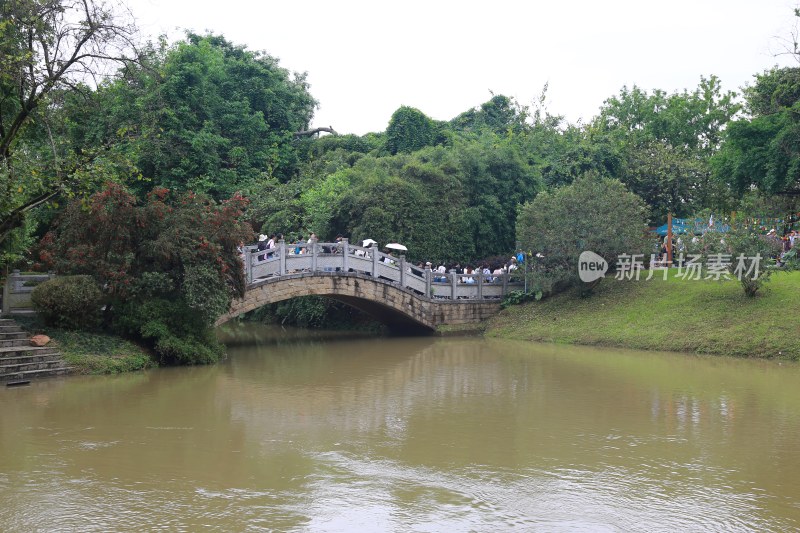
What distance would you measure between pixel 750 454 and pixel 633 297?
533 inches

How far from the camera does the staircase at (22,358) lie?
12.8m

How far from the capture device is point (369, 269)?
21094mm

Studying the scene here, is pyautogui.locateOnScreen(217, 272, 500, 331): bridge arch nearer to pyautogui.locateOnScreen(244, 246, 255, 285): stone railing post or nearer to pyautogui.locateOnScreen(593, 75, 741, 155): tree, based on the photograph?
pyautogui.locateOnScreen(244, 246, 255, 285): stone railing post

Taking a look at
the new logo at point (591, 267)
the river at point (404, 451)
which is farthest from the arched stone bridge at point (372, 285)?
the river at point (404, 451)

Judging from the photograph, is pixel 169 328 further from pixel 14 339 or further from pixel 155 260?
pixel 14 339

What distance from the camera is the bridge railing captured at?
61.7 ft

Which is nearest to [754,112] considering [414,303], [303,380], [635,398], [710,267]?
[710,267]

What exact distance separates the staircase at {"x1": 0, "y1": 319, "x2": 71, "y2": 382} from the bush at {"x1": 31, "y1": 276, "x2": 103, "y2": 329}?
2.01 feet

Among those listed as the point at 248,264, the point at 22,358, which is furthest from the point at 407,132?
the point at 22,358

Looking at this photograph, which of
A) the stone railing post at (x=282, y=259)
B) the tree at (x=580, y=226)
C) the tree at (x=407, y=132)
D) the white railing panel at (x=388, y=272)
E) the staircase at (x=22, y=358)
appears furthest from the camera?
the tree at (x=407, y=132)

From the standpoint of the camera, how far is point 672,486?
732 cm

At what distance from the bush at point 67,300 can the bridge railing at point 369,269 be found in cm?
421

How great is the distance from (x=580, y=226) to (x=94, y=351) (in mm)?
13423

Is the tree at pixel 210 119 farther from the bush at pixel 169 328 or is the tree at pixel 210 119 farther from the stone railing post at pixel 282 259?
the bush at pixel 169 328
